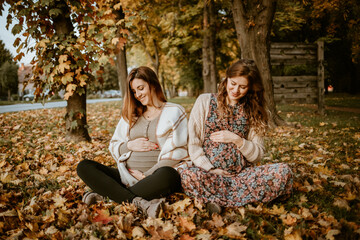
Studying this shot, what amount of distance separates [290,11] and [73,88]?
13.2 m

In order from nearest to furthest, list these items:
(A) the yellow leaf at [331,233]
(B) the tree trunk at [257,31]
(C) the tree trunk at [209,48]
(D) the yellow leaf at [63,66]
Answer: (A) the yellow leaf at [331,233] → (D) the yellow leaf at [63,66] → (B) the tree trunk at [257,31] → (C) the tree trunk at [209,48]

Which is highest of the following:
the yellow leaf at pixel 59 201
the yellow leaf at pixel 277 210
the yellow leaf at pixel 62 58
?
the yellow leaf at pixel 62 58

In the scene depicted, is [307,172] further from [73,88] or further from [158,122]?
[73,88]

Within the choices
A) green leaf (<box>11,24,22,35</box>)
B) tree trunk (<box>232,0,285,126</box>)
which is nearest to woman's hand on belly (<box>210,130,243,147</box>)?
green leaf (<box>11,24,22,35</box>)

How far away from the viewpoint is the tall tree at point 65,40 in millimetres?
4699

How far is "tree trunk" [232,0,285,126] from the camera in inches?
253

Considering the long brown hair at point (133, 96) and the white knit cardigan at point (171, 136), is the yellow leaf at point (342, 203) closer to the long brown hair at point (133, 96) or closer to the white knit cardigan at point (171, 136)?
the white knit cardigan at point (171, 136)

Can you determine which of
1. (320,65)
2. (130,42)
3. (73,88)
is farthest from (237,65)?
(130,42)

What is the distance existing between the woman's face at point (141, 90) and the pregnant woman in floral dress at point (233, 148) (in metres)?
0.57

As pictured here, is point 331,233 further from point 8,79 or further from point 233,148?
point 8,79

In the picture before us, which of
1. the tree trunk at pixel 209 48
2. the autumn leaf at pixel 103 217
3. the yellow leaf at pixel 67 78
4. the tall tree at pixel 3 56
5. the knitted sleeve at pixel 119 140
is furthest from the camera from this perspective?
the tree trunk at pixel 209 48

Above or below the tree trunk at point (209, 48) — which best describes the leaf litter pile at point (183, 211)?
below

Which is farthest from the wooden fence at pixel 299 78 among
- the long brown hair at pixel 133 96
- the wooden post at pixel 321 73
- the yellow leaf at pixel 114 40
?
the long brown hair at pixel 133 96

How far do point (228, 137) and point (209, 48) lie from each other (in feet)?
33.0
